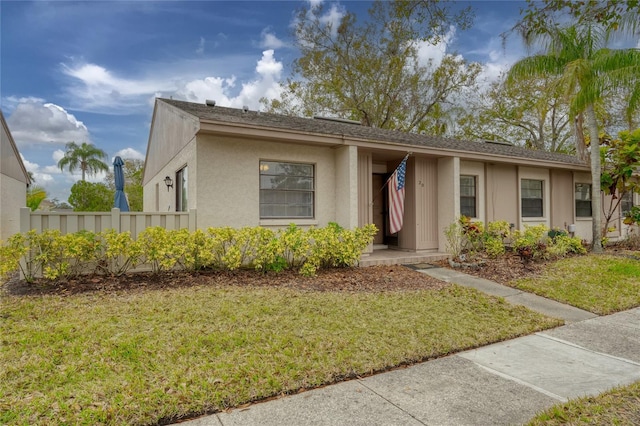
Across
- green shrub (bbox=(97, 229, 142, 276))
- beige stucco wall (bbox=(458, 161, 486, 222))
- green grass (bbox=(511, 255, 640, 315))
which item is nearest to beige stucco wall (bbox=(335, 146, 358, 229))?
green grass (bbox=(511, 255, 640, 315))

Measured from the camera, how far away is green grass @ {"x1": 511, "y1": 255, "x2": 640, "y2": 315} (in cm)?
605

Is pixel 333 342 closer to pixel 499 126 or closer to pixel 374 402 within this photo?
pixel 374 402

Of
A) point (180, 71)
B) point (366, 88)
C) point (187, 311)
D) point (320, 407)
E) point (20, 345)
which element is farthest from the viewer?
point (366, 88)

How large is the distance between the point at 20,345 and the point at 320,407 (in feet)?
10.6

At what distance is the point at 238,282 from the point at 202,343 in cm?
276

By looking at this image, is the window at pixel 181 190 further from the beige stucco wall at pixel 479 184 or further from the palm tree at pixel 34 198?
the palm tree at pixel 34 198

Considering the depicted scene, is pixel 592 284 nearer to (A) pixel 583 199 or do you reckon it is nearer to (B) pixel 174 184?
(A) pixel 583 199

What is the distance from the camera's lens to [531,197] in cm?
1237

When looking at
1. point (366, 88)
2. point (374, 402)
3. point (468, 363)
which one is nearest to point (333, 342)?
point (374, 402)

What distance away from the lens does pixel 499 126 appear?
86.7ft

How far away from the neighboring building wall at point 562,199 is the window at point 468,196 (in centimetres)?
396

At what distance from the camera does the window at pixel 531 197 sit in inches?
479

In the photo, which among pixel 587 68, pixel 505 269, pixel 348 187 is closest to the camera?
pixel 505 269

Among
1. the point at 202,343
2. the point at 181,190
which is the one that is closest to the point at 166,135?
the point at 181,190
